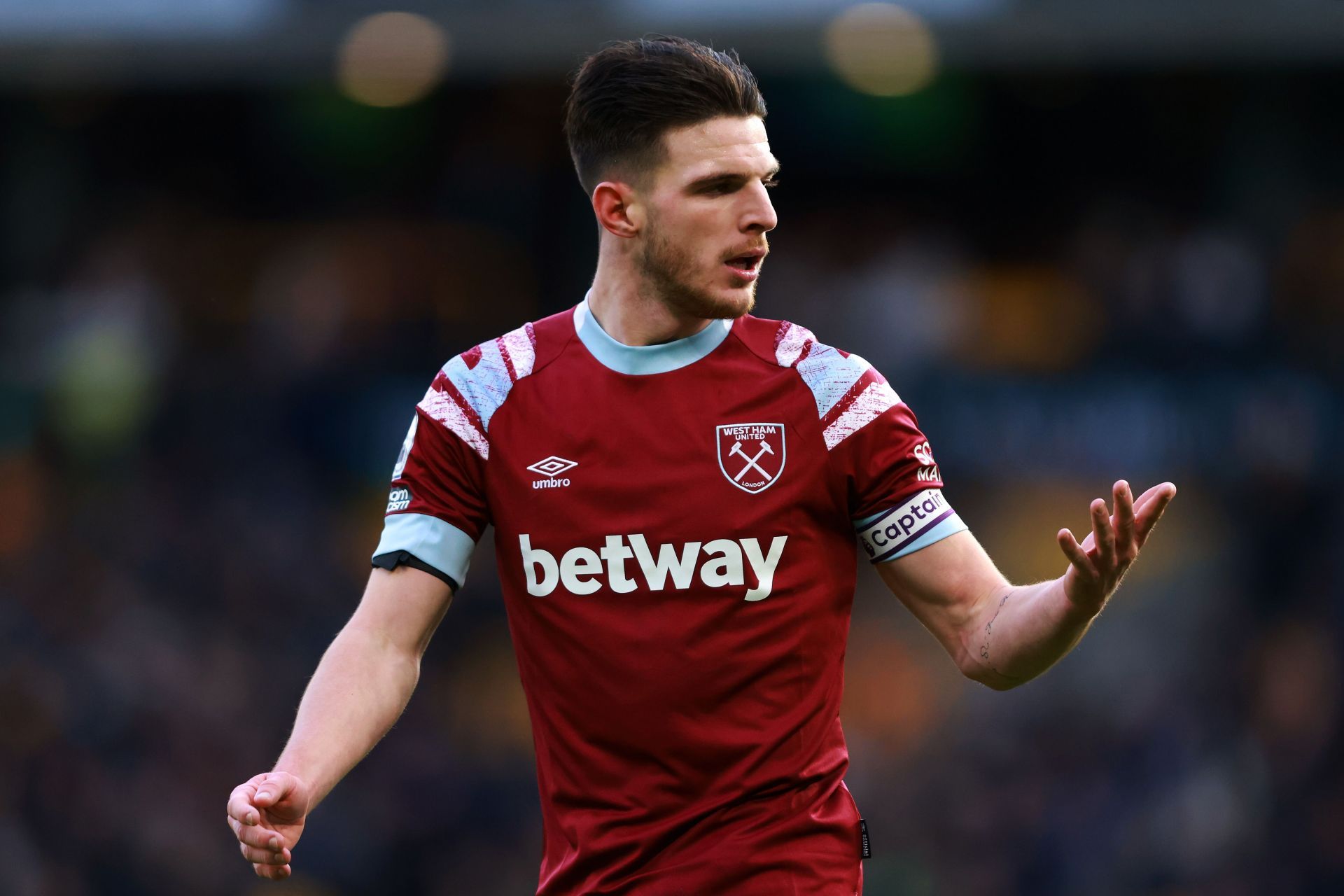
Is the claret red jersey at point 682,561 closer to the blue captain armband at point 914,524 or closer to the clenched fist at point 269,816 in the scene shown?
the blue captain armband at point 914,524

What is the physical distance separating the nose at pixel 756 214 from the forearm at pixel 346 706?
3.82 ft

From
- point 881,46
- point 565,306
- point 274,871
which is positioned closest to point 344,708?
point 274,871

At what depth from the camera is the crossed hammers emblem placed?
3697 millimetres

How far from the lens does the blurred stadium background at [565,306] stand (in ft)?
41.4

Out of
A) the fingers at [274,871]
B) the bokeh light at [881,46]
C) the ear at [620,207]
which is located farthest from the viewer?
the bokeh light at [881,46]

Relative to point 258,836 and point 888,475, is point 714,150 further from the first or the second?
point 258,836

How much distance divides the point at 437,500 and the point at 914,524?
A: 1.03 metres

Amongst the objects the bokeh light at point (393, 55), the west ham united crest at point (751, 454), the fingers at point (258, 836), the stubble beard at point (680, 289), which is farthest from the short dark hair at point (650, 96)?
the bokeh light at point (393, 55)

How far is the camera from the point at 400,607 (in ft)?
12.4

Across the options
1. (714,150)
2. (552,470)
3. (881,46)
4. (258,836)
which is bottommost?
(258,836)

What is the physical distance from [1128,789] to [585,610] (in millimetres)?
9542

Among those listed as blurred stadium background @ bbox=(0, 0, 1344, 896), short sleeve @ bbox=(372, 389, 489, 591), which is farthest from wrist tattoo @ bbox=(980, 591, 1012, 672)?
blurred stadium background @ bbox=(0, 0, 1344, 896)

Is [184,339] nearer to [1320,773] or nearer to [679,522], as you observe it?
[1320,773]

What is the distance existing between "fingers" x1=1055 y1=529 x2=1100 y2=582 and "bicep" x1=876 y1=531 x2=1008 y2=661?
31 cm
